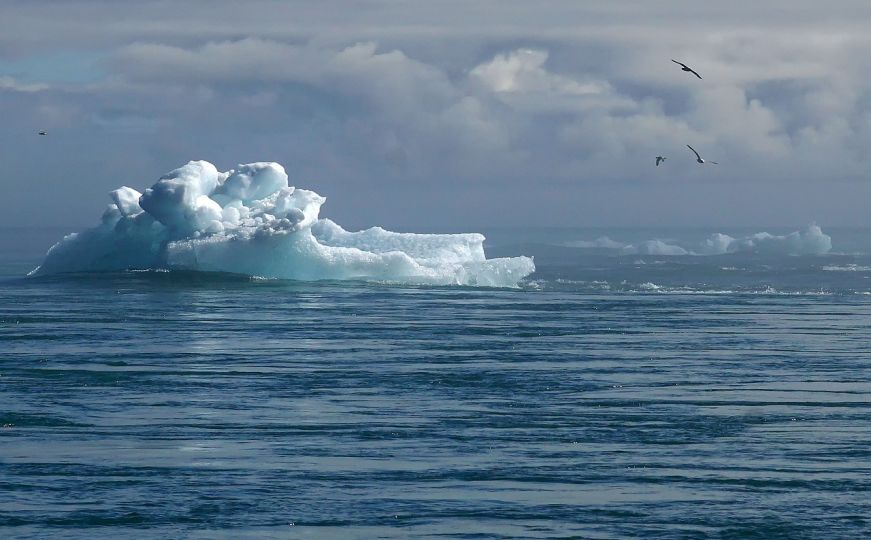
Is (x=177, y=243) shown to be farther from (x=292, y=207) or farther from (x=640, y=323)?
(x=640, y=323)

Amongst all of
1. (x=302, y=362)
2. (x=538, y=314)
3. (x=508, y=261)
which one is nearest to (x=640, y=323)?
(x=538, y=314)

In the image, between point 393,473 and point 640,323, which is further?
point 640,323

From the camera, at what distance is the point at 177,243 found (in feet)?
172

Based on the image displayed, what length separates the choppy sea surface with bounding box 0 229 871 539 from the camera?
49.4 ft

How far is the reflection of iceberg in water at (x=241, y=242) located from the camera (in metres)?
52.0

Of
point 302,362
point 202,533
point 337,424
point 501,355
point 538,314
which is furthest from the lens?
point 538,314

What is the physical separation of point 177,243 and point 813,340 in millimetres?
26985

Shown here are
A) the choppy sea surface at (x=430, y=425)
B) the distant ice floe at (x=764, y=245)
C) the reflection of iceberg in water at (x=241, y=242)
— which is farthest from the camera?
the distant ice floe at (x=764, y=245)

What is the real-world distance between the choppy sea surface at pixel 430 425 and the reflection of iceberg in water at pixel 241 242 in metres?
10.5

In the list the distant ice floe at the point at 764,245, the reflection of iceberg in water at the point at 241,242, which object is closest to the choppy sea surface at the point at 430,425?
the reflection of iceberg in water at the point at 241,242

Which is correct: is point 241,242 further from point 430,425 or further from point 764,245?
point 764,245

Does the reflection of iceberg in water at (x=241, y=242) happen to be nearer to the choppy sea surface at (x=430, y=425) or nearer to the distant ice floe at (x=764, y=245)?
the choppy sea surface at (x=430, y=425)

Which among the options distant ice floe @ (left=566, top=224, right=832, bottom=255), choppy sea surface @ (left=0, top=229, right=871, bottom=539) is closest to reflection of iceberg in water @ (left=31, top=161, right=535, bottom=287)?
choppy sea surface @ (left=0, top=229, right=871, bottom=539)

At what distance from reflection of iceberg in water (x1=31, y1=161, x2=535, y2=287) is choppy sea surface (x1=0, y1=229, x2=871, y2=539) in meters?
10.5
